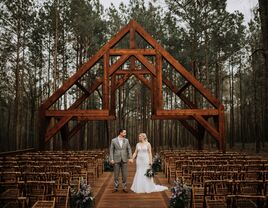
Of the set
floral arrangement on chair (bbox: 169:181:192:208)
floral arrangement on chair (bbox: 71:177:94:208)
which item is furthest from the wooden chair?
floral arrangement on chair (bbox: 169:181:192:208)

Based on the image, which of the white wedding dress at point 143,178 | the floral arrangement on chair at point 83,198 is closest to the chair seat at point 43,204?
the floral arrangement on chair at point 83,198

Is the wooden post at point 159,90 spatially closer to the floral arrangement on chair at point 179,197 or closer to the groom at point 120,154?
the groom at point 120,154

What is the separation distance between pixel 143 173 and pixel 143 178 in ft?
0.58

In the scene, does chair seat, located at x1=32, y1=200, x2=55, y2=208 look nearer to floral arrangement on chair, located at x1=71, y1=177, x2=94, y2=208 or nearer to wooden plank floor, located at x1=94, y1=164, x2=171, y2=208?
floral arrangement on chair, located at x1=71, y1=177, x2=94, y2=208

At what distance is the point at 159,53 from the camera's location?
755 inches

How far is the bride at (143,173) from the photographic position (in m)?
10.6

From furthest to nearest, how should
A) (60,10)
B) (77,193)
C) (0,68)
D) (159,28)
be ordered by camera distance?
(159,28)
(0,68)
(60,10)
(77,193)

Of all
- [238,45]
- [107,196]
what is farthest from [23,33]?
[107,196]

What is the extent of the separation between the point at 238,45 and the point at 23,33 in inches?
842

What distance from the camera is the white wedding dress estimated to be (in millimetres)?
10594

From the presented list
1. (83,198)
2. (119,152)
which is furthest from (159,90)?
(83,198)

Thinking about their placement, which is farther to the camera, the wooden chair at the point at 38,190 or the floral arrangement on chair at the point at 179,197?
the floral arrangement on chair at the point at 179,197

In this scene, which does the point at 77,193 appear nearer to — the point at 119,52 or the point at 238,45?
the point at 119,52

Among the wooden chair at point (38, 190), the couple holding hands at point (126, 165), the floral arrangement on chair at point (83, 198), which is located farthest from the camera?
the couple holding hands at point (126, 165)
